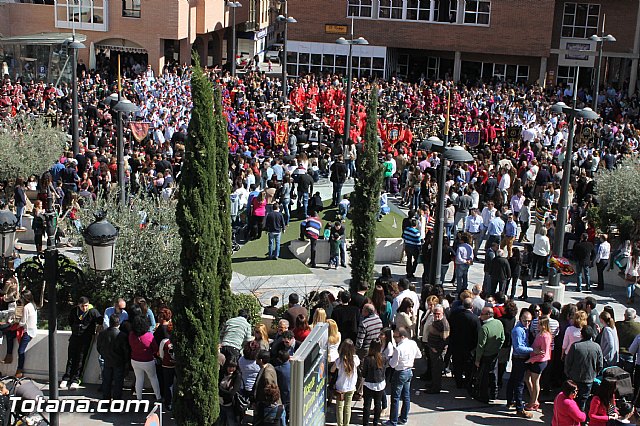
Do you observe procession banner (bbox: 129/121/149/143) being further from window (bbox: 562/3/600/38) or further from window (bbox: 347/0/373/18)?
window (bbox: 562/3/600/38)

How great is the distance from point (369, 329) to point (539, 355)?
7.25 feet

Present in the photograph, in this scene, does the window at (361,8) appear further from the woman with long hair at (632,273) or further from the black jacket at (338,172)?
the woman with long hair at (632,273)

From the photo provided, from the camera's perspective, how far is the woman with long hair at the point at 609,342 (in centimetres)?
1255

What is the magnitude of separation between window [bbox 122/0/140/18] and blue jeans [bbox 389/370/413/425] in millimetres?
33763

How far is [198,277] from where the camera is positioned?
11180 millimetres

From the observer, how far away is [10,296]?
1401 centimetres

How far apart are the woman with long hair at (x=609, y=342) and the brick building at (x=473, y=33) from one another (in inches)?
1473

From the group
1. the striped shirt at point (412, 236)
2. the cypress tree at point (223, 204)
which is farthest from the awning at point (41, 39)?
the cypress tree at point (223, 204)

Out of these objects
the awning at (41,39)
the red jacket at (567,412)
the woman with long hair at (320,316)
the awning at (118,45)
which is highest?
the awning at (41,39)

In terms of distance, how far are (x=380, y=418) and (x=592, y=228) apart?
9278 mm

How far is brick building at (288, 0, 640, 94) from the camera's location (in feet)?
158

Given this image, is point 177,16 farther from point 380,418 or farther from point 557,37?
point 380,418

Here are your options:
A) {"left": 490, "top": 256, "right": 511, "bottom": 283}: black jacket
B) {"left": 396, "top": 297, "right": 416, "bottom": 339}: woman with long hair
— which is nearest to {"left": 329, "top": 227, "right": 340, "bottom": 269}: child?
{"left": 490, "top": 256, "right": 511, "bottom": 283}: black jacket

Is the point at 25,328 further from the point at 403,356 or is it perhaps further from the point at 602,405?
the point at 602,405
